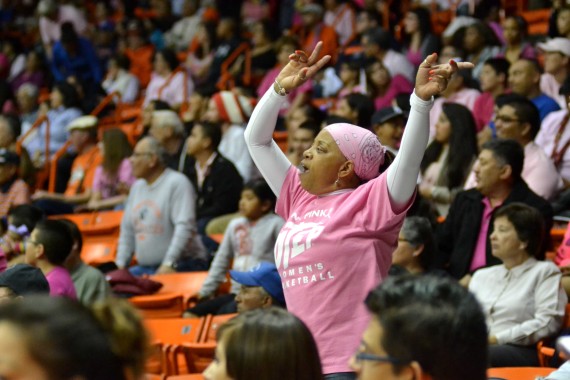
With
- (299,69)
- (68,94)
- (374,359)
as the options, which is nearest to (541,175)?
(299,69)

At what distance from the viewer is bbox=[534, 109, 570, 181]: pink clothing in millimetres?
6582

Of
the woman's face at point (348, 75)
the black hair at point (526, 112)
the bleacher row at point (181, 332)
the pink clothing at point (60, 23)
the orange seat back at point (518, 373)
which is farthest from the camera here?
the pink clothing at point (60, 23)

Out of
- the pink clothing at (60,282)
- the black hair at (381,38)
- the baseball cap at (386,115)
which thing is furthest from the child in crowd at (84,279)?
the black hair at (381,38)

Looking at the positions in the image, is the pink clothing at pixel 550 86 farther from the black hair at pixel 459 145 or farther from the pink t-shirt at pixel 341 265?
the pink t-shirt at pixel 341 265

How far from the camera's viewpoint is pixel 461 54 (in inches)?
350

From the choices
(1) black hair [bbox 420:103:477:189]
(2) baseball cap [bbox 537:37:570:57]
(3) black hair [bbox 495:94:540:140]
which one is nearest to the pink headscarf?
(3) black hair [bbox 495:94:540:140]

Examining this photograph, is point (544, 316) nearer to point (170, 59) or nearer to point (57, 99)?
point (57, 99)

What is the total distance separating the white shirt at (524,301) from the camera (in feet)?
15.4

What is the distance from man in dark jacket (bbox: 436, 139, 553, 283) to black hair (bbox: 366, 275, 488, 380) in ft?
10.5

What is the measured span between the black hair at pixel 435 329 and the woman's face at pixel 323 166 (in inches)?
45.5

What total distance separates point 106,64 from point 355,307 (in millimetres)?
10726

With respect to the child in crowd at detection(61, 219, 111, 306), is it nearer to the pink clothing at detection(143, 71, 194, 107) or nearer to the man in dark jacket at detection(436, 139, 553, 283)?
the man in dark jacket at detection(436, 139, 553, 283)

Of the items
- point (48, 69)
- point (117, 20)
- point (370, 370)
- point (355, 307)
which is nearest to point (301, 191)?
point (355, 307)

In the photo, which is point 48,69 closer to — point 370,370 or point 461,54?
point 461,54
